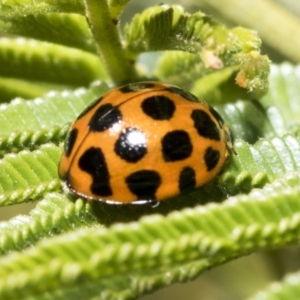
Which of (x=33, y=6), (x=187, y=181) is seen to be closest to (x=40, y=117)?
(x=33, y=6)

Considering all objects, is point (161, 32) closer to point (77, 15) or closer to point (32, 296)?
point (77, 15)

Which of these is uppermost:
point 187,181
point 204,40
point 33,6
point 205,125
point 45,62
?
point 45,62

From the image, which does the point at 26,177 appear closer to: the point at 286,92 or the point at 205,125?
the point at 205,125

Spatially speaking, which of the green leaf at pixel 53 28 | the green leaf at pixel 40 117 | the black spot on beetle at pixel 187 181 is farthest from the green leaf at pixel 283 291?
the green leaf at pixel 53 28

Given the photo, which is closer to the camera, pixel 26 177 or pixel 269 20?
pixel 26 177

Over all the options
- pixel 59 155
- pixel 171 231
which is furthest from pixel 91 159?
pixel 171 231

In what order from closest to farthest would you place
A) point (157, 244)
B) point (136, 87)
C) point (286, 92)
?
1. point (157, 244)
2. point (136, 87)
3. point (286, 92)
